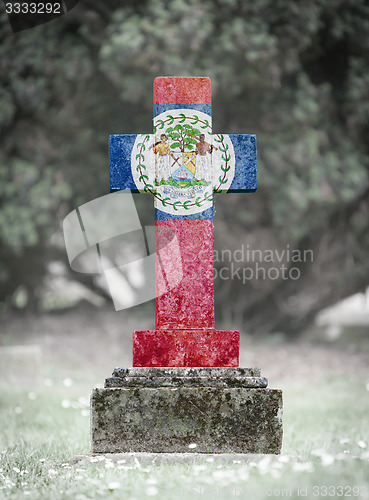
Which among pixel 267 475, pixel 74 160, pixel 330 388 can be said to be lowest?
pixel 267 475

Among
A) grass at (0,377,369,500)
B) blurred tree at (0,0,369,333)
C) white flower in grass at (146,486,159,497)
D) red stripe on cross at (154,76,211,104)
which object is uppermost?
blurred tree at (0,0,369,333)

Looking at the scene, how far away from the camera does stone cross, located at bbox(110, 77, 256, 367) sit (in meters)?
3.74

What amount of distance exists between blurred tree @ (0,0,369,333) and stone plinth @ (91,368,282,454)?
5.38 meters

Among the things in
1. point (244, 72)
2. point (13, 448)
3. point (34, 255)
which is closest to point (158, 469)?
point (13, 448)

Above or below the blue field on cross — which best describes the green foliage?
above

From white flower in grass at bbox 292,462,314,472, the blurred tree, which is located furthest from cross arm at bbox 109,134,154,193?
the blurred tree

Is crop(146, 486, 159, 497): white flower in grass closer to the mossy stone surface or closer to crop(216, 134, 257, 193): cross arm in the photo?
the mossy stone surface

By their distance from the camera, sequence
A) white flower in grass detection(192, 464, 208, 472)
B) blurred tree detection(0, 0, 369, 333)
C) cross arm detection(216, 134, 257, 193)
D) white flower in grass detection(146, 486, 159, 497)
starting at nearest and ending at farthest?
white flower in grass detection(146, 486, 159, 497)
white flower in grass detection(192, 464, 208, 472)
cross arm detection(216, 134, 257, 193)
blurred tree detection(0, 0, 369, 333)

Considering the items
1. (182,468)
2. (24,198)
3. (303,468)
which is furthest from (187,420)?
(24,198)

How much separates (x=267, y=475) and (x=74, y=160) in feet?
23.7

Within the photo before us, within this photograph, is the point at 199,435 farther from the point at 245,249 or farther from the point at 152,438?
the point at 245,249

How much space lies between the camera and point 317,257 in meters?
10.3

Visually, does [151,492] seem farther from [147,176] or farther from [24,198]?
[24,198]

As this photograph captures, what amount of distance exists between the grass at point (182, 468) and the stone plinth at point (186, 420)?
146mm
